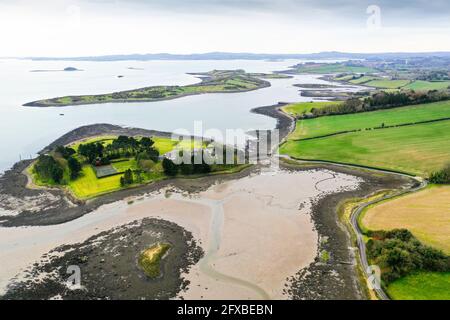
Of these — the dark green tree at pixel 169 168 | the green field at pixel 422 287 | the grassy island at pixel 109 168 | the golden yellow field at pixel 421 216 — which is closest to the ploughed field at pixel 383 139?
the golden yellow field at pixel 421 216

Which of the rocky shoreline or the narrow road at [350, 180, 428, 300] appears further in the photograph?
the rocky shoreline

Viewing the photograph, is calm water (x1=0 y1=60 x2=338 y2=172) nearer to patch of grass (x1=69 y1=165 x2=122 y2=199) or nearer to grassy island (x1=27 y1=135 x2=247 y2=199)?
grassy island (x1=27 y1=135 x2=247 y2=199)

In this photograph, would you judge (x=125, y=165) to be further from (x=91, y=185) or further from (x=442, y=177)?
(x=442, y=177)

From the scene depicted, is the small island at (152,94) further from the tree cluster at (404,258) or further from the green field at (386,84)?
the tree cluster at (404,258)

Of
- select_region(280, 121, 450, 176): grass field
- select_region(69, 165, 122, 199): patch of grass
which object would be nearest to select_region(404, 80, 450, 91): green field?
select_region(280, 121, 450, 176): grass field

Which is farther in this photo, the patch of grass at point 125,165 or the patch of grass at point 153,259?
the patch of grass at point 125,165

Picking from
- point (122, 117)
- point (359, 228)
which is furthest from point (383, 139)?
point (122, 117)
